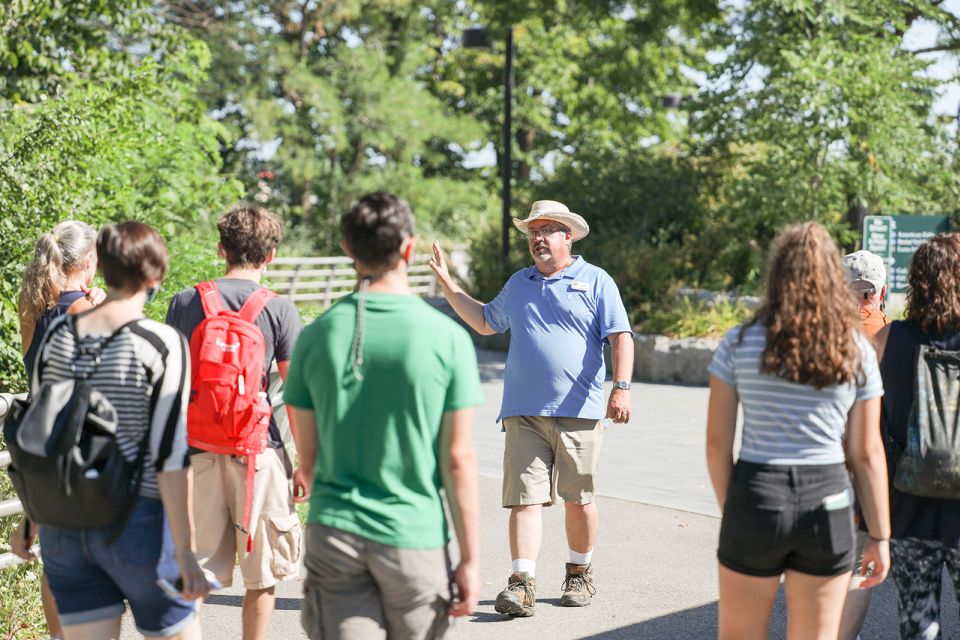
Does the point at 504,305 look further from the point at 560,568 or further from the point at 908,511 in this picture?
the point at 908,511

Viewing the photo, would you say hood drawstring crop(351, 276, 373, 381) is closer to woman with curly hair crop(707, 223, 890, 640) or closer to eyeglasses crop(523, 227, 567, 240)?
woman with curly hair crop(707, 223, 890, 640)

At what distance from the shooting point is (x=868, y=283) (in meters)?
4.62

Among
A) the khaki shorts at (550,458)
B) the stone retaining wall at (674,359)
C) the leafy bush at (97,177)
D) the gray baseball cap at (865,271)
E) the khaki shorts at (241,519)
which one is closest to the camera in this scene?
the khaki shorts at (241,519)

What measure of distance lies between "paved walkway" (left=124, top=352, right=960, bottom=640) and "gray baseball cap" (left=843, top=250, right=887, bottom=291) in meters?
1.65

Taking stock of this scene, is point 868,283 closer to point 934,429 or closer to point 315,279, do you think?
point 934,429

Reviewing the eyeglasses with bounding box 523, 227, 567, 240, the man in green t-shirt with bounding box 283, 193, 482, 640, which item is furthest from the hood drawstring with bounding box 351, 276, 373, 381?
the eyeglasses with bounding box 523, 227, 567, 240

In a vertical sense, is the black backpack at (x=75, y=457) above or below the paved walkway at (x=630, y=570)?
above

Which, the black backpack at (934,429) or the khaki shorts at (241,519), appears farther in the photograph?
the khaki shorts at (241,519)

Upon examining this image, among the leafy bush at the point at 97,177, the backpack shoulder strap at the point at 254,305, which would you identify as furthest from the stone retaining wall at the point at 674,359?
the backpack shoulder strap at the point at 254,305

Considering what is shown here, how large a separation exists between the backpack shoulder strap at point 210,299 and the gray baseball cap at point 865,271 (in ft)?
8.16

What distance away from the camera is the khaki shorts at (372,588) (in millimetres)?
2926

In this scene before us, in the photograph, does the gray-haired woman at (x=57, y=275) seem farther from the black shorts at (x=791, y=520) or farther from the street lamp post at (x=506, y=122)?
the street lamp post at (x=506, y=122)

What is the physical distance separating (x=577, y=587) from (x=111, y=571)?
3021mm

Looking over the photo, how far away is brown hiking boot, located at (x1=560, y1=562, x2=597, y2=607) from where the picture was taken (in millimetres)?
5586
